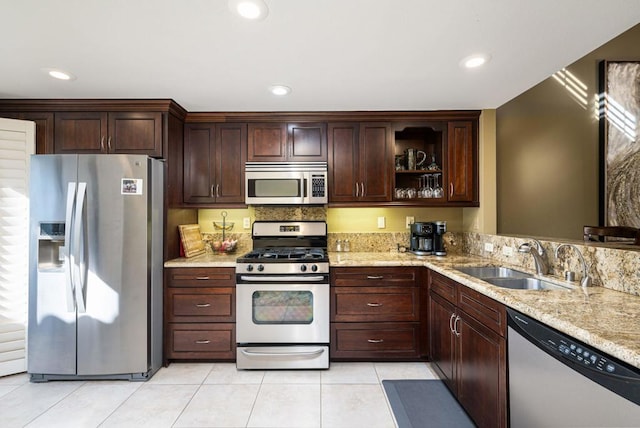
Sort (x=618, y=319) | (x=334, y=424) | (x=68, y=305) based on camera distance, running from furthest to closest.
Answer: (x=68, y=305), (x=334, y=424), (x=618, y=319)

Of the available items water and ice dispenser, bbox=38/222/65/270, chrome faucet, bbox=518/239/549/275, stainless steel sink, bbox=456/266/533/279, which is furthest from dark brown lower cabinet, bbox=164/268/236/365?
chrome faucet, bbox=518/239/549/275

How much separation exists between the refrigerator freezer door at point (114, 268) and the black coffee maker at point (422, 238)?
2.38 meters

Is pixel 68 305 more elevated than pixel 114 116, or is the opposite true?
pixel 114 116

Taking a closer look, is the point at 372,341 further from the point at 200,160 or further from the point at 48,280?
the point at 48,280

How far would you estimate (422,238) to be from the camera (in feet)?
9.62

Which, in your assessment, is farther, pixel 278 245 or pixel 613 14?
pixel 278 245

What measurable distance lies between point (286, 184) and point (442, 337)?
1842mm

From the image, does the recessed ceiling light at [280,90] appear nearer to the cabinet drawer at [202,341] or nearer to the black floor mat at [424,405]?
the cabinet drawer at [202,341]

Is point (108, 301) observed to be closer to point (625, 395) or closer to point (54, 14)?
point (54, 14)

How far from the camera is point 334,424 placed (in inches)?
73.5

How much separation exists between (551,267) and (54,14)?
322 cm

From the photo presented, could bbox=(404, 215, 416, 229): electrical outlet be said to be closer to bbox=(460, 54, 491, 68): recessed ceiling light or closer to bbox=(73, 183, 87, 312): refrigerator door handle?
bbox=(460, 54, 491, 68): recessed ceiling light

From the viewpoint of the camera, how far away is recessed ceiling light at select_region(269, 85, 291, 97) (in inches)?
93.7

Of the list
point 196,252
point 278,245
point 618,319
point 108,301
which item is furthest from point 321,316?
point 618,319
